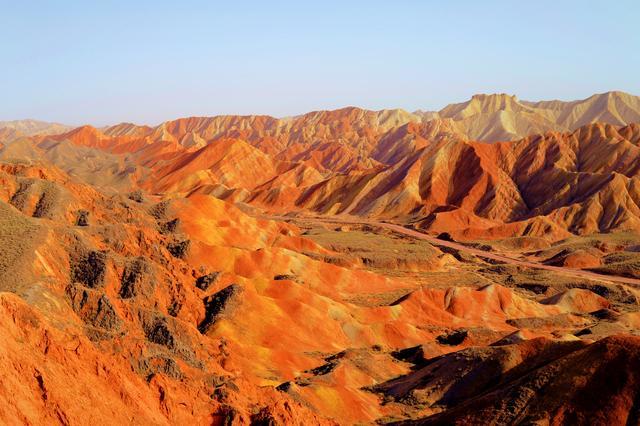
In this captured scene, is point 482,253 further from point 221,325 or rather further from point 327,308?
point 221,325

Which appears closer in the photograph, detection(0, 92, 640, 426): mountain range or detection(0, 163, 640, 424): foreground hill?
detection(0, 163, 640, 424): foreground hill

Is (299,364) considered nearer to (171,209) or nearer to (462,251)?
(171,209)

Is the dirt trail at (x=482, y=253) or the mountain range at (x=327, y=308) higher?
the mountain range at (x=327, y=308)

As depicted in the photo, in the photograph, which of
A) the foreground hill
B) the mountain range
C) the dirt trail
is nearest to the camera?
the foreground hill

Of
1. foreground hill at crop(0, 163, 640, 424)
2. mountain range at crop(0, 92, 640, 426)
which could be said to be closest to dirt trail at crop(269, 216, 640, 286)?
mountain range at crop(0, 92, 640, 426)

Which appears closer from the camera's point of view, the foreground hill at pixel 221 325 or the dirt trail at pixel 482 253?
the foreground hill at pixel 221 325

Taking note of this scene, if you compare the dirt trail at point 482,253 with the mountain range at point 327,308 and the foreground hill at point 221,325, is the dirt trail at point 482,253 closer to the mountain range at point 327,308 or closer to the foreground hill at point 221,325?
the mountain range at point 327,308

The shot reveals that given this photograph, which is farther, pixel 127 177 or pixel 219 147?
pixel 219 147

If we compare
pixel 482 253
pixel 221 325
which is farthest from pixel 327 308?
pixel 482 253

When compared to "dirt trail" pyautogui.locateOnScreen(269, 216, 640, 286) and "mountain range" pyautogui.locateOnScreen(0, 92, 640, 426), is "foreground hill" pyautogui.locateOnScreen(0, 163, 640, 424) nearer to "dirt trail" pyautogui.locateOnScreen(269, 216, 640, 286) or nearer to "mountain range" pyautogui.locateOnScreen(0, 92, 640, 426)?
"mountain range" pyautogui.locateOnScreen(0, 92, 640, 426)

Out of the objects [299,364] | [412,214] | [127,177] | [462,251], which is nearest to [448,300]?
[299,364]

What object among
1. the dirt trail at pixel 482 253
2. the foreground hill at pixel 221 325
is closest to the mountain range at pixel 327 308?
the foreground hill at pixel 221 325
